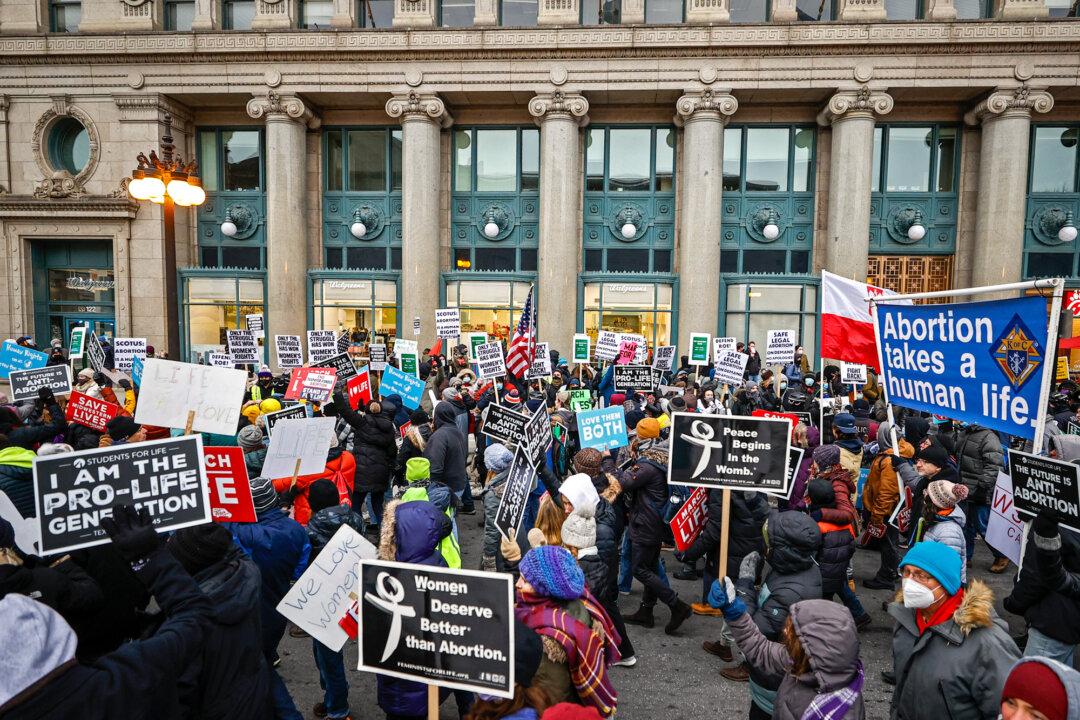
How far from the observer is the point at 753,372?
63.1ft

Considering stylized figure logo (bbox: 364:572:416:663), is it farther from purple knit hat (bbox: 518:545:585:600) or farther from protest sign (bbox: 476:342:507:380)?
protest sign (bbox: 476:342:507:380)

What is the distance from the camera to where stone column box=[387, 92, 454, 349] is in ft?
74.0

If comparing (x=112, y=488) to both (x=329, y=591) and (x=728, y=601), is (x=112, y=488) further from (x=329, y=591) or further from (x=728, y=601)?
(x=728, y=601)

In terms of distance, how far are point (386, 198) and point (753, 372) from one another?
51.0ft

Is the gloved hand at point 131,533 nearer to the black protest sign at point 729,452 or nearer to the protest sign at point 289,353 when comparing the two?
the black protest sign at point 729,452

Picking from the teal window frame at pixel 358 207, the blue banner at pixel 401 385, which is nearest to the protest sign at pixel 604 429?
the blue banner at pixel 401 385

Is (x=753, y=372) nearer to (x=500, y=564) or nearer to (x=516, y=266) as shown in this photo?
(x=516, y=266)

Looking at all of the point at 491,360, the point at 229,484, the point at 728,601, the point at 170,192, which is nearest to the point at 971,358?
the point at 728,601

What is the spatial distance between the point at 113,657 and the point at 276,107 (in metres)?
24.2

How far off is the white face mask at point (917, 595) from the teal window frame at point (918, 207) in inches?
898

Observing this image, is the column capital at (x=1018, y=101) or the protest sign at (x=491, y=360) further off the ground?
the column capital at (x=1018, y=101)

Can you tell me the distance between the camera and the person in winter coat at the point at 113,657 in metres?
2.05

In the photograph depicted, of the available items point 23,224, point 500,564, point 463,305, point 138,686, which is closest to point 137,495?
point 138,686

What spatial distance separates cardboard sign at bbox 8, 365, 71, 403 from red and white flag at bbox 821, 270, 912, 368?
466 inches
